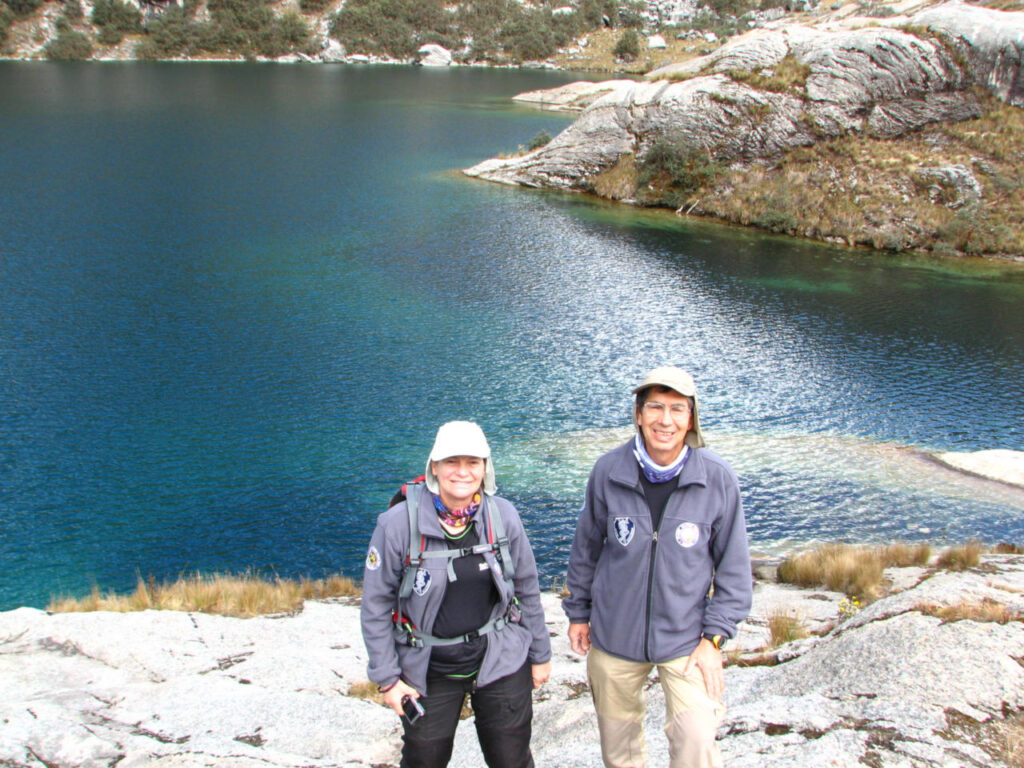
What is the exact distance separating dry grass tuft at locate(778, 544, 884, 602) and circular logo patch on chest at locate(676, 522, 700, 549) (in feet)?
26.7

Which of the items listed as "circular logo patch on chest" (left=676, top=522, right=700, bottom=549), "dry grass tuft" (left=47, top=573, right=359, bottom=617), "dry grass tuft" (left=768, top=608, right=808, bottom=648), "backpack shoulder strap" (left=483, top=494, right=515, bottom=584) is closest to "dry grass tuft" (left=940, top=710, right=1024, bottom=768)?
"circular logo patch on chest" (left=676, top=522, right=700, bottom=549)

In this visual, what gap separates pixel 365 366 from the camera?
2619cm

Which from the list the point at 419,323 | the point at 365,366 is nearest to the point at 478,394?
the point at 365,366

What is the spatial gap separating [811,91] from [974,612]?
173ft

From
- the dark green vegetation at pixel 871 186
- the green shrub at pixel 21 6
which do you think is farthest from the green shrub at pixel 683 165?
the green shrub at pixel 21 6

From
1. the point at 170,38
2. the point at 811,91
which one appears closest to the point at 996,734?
the point at 811,91

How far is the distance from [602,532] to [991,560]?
10466 mm

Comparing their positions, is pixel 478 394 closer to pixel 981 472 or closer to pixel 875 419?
pixel 875 419

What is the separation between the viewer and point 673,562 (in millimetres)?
5340

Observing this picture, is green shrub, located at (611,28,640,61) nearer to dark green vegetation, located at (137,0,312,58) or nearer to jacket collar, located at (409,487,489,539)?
dark green vegetation, located at (137,0,312,58)

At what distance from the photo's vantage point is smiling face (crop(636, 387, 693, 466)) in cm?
538

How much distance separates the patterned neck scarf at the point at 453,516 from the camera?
5301mm

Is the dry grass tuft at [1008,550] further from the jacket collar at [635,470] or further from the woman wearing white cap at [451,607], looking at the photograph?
the woman wearing white cap at [451,607]

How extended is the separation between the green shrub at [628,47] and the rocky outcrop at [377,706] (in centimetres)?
16806
